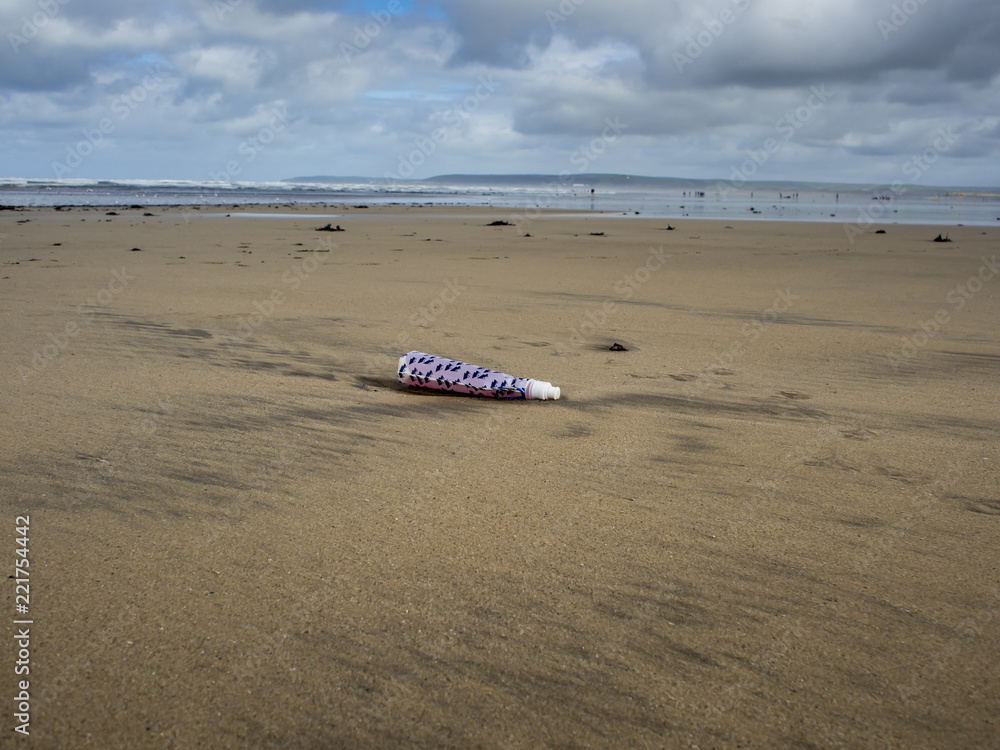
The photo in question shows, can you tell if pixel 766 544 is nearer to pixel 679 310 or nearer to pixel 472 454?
pixel 472 454

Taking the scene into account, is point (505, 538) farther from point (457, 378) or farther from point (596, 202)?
point (596, 202)

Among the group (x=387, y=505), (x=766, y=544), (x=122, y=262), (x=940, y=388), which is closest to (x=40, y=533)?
(x=387, y=505)

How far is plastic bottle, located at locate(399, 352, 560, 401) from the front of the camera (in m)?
3.00

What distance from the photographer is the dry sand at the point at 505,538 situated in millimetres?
1265

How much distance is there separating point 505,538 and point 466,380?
134 cm

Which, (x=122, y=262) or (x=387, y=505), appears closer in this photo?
(x=387, y=505)

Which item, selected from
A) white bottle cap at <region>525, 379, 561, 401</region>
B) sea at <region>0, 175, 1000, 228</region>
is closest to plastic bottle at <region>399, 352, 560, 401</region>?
white bottle cap at <region>525, 379, 561, 401</region>

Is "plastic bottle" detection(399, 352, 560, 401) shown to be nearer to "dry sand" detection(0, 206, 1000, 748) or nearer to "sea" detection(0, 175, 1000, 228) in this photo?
"dry sand" detection(0, 206, 1000, 748)

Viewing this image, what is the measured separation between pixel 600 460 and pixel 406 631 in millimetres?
1101

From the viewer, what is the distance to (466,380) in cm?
310

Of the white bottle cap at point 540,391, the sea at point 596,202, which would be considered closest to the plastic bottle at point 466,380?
the white bottle cap at point 540,391

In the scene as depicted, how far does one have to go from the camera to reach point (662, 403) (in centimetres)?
301

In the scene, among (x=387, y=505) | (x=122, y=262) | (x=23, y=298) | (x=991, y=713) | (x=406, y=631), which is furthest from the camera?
(x=122, y=262)

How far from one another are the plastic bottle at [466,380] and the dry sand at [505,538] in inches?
3.3
